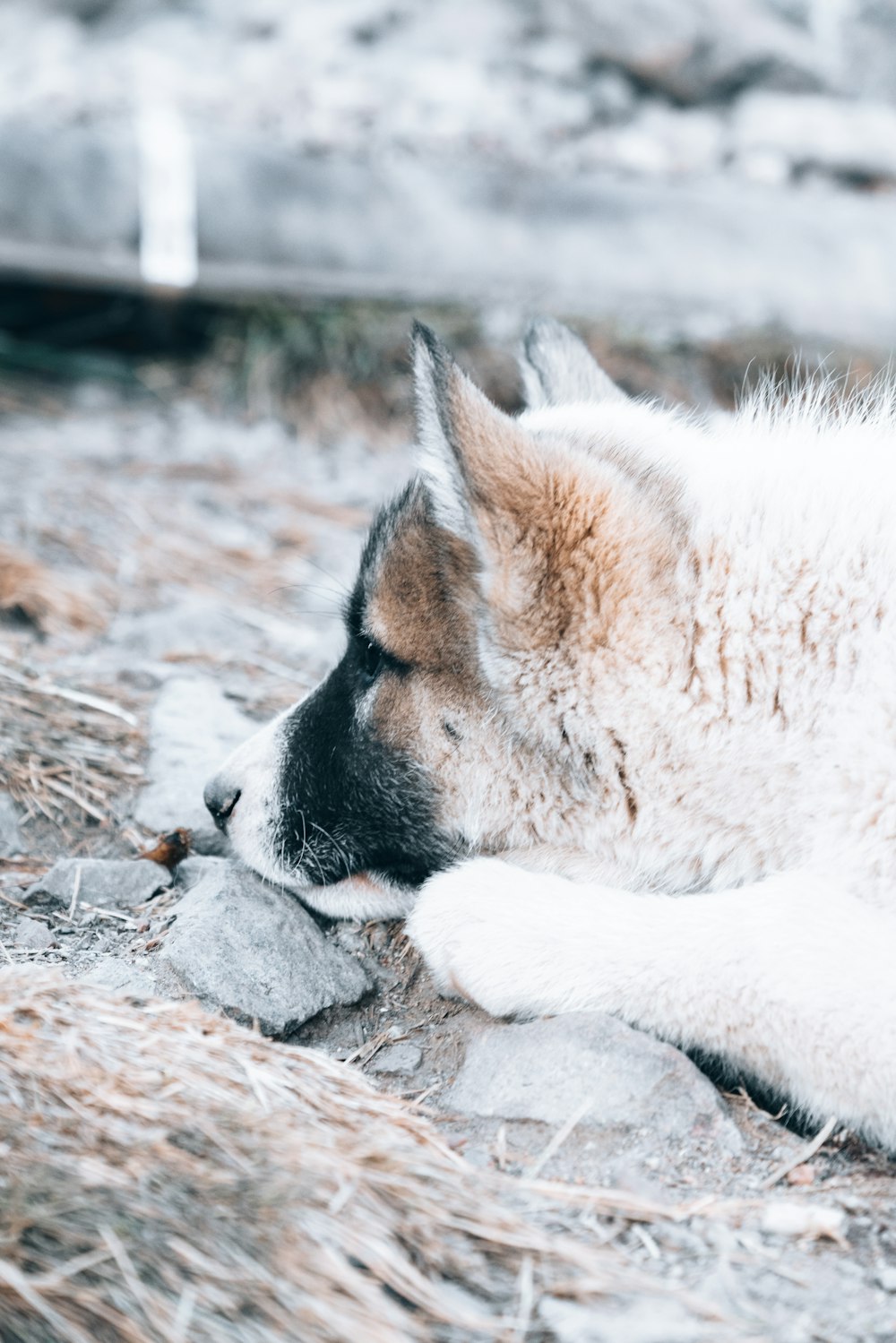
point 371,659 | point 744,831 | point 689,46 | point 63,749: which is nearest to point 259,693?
point 63,749

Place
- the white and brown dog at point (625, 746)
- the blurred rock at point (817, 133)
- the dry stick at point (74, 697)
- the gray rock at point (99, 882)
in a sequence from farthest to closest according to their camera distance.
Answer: the blurred rock at point (817, 133) → the dry stick at point (74, 697) → the gray rock at point (99, 882) → the white and brown dog at point (625, 746)

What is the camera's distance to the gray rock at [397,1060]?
2.21m

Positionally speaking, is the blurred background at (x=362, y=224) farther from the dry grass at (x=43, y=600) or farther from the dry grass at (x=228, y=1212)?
the dry grass at (x=228, y=1212)

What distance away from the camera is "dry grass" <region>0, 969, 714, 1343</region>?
144 cm

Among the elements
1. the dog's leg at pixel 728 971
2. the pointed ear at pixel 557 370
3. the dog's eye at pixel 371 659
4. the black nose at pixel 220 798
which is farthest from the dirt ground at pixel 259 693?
the pointed ear at pixel 557 370

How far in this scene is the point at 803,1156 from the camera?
1939 millimetres

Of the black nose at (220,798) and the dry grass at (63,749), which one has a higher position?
the black nose at (220,798)

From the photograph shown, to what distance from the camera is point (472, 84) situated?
22.6ft

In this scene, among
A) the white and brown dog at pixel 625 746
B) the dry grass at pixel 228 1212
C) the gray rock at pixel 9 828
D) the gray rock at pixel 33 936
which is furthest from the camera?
the gray rock at pixel 9 828

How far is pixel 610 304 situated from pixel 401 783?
433 centimetres

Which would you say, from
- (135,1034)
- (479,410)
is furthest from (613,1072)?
(479,410)

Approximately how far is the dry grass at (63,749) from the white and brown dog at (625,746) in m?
0.44

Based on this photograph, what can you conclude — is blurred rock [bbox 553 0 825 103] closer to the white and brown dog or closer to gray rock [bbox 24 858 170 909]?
the white and brown dog

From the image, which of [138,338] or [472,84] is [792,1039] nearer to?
[138,338]
